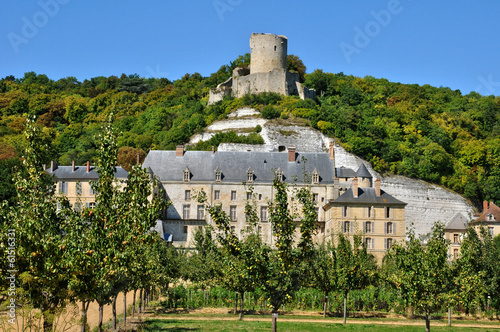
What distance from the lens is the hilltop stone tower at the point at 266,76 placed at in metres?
85.9

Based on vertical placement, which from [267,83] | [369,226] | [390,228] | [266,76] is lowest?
[390,228]

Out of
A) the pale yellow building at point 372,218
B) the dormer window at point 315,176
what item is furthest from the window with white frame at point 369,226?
the dormer window at point 315,176

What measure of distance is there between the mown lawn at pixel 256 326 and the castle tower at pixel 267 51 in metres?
61.8

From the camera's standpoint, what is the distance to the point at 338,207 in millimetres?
52062

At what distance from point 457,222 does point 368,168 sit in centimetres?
1175

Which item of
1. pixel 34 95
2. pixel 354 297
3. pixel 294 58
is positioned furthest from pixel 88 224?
A: pixel 34 95

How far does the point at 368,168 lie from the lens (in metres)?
69.6

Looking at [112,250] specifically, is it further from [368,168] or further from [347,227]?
[368,168]

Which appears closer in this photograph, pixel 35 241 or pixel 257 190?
pixel 35 241

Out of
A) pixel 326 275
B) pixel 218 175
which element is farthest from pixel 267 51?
pixel 326 275

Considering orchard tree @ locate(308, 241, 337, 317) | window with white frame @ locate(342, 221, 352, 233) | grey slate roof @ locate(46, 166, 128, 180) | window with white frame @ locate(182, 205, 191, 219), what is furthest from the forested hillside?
orchard tree @ locate(308, 241, 337, 317)

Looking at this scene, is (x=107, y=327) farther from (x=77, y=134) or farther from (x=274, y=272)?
(x=77, y=134)

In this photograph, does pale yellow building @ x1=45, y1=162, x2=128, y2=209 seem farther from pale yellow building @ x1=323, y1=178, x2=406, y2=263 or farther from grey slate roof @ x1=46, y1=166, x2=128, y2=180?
pale yellow building @ x1=323, y1=178, x2=406, y2=263

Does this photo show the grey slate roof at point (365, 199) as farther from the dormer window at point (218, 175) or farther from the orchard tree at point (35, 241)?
the orchard tree at point (35, 241)
